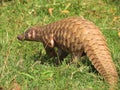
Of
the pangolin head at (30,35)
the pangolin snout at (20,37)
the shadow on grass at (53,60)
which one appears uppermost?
the pangolin head at (30,35)

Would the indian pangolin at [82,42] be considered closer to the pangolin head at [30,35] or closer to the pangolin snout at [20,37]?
the pangolin head at [30,35]

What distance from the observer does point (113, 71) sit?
209 inches

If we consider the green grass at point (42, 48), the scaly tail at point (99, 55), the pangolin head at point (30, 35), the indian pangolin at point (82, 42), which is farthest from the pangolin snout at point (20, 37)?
the scaly tail at point (99, 55)

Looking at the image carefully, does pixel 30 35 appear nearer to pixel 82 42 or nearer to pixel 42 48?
pixel 42 48

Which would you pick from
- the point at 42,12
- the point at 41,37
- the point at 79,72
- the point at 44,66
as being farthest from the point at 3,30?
the point at 79,72

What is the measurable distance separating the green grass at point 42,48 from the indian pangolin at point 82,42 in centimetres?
17

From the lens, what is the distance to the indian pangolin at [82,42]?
5352mm

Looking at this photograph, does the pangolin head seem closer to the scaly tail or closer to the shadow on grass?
the shadow on grass

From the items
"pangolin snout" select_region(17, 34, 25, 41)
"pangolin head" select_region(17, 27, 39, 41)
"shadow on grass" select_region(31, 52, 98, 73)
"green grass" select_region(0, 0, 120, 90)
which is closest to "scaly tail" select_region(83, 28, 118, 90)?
"green grass" select_region(0, 0, 120, 90)

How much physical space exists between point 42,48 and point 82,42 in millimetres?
1508

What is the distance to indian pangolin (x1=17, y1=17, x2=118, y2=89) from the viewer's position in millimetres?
5352

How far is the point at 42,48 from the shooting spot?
6.94m

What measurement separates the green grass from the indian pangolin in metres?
0.17

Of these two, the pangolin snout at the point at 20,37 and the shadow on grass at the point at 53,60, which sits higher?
the pangolin snout at the point at 20,37
